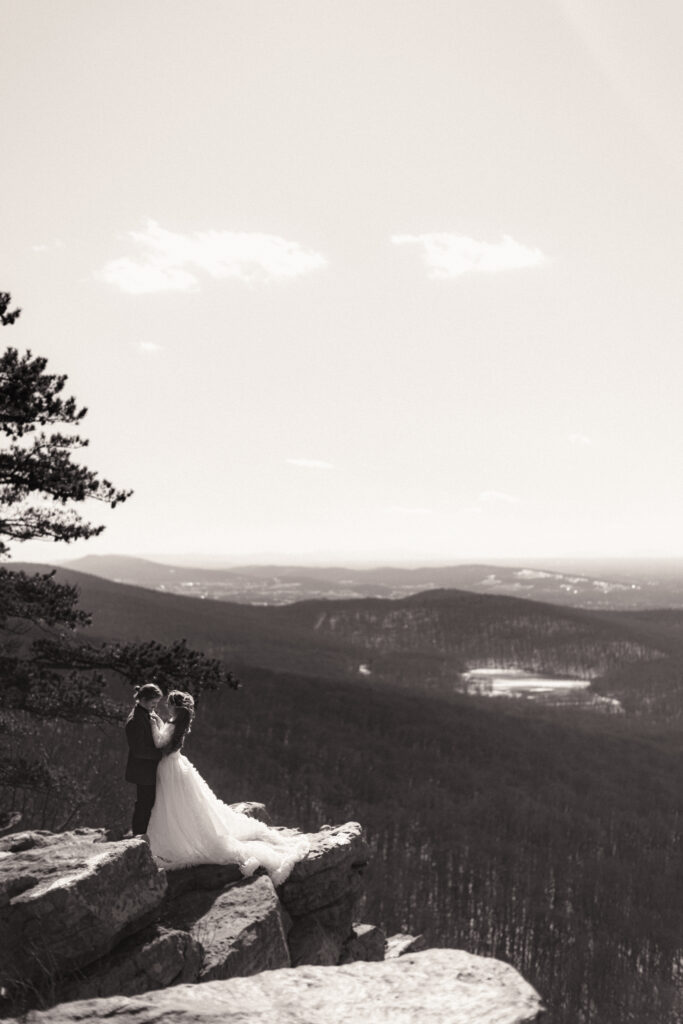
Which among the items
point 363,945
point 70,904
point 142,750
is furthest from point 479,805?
point 70,904

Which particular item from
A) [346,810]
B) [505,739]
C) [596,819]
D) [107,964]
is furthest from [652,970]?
[505,739]

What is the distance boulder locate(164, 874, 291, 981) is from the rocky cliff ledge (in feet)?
0.09

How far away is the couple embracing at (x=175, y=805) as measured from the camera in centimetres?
1444

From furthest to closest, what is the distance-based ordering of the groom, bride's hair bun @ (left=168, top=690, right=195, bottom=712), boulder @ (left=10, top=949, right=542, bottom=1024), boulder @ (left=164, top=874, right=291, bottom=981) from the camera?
bride's hair bun @ (left=168, top=690, right=195, bottom=712), the groom, boulder @ (left=164, top=874, right=291, bottom=981), boulder @ (left=10, top=949, right=542, bottom=1024)

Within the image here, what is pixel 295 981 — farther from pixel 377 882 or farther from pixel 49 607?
pixel 377 882

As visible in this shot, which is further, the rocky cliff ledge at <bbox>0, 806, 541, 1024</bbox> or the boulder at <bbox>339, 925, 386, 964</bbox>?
the boulder at <bbox>339, 925, 386, 964</bbox>

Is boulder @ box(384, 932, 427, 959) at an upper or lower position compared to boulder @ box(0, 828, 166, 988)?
lower

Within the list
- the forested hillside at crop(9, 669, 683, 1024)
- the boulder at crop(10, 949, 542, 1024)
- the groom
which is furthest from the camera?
the forested hillside at crop(9, 669, 683, 1024)

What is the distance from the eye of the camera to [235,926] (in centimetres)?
1263

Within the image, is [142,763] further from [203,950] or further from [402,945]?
[402,945]

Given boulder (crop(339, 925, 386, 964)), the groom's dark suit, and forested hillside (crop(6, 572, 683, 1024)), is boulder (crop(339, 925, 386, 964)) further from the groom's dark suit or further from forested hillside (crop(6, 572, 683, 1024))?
forested hillside (crop(6, 572, 683, 1024))

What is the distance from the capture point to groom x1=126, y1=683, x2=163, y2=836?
14523 millimetres

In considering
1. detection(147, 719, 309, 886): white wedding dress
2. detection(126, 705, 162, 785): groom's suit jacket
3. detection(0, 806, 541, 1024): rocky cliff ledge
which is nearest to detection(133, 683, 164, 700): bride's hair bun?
detection(126, 705, 162, 785): groom's suit jacket

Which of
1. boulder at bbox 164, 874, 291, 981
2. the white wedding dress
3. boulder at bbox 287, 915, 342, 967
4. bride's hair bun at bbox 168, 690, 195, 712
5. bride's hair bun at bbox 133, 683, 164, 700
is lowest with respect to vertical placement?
boulder at bbox 287, 915, 342, 967
